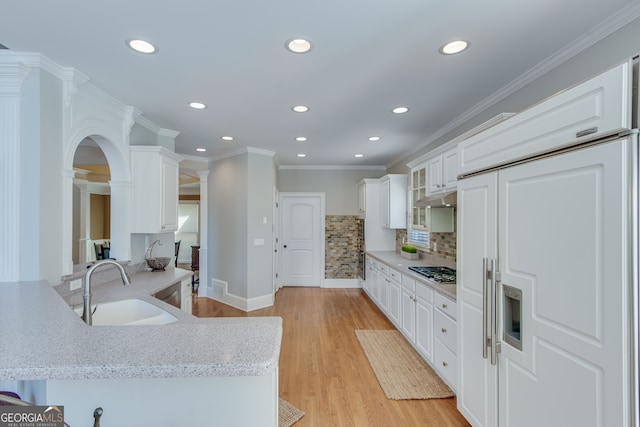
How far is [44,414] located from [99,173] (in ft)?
→ 23.4

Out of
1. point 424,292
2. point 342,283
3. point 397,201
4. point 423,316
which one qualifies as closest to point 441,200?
point 424,292

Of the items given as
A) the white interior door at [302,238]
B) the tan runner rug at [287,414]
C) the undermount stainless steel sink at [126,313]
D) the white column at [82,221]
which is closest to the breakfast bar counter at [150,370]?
the undermount stainless steel sink at [126,313]

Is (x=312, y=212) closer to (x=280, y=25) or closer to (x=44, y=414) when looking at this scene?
(x=280, y=25)

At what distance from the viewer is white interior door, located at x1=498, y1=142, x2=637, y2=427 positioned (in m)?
1.02

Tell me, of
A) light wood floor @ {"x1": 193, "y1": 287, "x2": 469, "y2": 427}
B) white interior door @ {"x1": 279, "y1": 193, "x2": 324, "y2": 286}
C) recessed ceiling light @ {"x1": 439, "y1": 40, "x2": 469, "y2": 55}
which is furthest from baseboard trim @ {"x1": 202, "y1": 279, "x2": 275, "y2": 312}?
recessed ceiling light @ {"x1": 439, "y1": 40, "x2": 469, "y2": 55}

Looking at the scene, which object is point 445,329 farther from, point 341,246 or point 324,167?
point 324,167

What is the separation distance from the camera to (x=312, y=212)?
6117mm

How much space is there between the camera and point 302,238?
20.1 feet

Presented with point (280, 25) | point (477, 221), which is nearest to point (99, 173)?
point (280, 25)

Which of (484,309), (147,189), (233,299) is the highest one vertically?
(147,189)

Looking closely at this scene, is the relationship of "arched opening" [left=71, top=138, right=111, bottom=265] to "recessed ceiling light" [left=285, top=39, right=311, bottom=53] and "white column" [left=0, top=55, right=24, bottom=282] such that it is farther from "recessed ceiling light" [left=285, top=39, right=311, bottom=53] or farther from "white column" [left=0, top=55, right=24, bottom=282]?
"recessed ceiling light" [left=285, top=39, right=311, bottom=53]

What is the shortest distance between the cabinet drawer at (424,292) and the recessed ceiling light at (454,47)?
1.96 metres

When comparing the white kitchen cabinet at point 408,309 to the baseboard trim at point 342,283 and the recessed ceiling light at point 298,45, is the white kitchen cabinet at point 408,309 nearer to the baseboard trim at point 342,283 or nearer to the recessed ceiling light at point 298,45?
the recessed ceiling light at point 298,45

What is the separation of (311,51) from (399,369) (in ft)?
9.24
